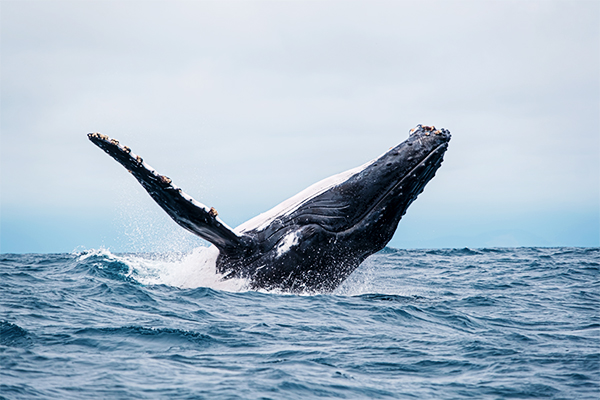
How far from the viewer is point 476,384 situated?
663 cm

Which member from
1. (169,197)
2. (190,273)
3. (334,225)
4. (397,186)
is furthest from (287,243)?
(169,197)

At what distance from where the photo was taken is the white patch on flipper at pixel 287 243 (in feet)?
35.3

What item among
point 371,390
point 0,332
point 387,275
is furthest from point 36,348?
point 387,275

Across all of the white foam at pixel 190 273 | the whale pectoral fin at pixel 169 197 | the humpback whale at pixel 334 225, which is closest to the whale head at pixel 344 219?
the humpback whale at pixel 334 225

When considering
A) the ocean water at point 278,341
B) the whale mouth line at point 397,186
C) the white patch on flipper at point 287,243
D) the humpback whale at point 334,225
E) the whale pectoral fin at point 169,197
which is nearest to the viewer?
the ocean water at point 278,341

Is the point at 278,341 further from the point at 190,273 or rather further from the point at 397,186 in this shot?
the point at 190,273

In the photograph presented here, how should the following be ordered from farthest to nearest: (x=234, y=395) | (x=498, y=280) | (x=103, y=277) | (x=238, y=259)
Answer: (x=498, y=280) → (x=103, y=277) → (x=238, y=259) → (x=234, y=395)

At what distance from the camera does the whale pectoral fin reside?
9.08 m

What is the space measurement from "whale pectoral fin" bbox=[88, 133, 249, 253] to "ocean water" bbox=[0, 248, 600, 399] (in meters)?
1.30

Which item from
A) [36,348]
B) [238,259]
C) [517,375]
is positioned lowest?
[36,348]

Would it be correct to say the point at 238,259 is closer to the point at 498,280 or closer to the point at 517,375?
the point at 517,375

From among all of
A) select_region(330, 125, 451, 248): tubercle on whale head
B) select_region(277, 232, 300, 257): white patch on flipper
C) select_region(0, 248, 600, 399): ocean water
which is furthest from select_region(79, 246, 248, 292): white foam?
select_region(330, 125, 451, 248): tubercle on whale head

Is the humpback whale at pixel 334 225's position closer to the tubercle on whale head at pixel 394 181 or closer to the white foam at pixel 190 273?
the tubercle on whale head at pixel 394 181

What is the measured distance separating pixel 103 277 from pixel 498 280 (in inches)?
419
